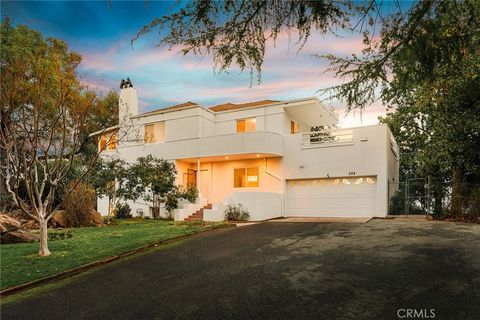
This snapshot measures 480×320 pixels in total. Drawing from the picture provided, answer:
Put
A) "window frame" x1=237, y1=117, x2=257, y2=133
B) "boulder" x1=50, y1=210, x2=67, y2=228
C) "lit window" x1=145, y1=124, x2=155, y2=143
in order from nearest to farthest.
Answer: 1. "boulder" x1=50, y1=210, x2=67, y2=228
2. "window frame" x1=237, y1=117, x2=257, y2=133
3. "lit window" x1=145, y1=124, x2=155, y2=143

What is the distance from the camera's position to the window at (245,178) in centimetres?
2203

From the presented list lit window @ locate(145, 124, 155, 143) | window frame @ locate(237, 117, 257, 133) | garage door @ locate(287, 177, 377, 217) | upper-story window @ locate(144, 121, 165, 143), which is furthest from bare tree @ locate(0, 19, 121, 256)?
window frame @ locate(237, 117, 257, 133)

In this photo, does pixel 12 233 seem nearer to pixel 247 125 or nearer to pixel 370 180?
pixel 247 125

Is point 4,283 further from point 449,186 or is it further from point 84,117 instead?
point 449,186

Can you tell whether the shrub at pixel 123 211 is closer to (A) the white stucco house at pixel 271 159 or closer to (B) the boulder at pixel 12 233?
(A) the white stucco house at pixel 271 159

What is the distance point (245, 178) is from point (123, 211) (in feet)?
28.3

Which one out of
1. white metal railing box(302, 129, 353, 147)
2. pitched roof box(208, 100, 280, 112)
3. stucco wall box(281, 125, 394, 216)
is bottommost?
stucco wall box(281, 125, 394, 216)

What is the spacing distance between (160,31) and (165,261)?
625cm

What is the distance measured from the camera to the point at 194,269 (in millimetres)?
8023

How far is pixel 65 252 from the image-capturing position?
10328mm

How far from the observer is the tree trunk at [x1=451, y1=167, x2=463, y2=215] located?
1592cm

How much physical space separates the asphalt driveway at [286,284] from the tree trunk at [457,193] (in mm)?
6444

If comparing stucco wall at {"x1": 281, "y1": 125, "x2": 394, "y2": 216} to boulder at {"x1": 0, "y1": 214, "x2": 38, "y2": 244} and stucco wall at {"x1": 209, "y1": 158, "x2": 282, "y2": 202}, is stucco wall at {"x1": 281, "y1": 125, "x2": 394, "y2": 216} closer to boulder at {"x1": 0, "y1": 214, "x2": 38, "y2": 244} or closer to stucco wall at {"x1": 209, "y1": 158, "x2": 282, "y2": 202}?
stucco wall at {"x1": 209, "y1": 158, "x2": 282, "y2": 202}
